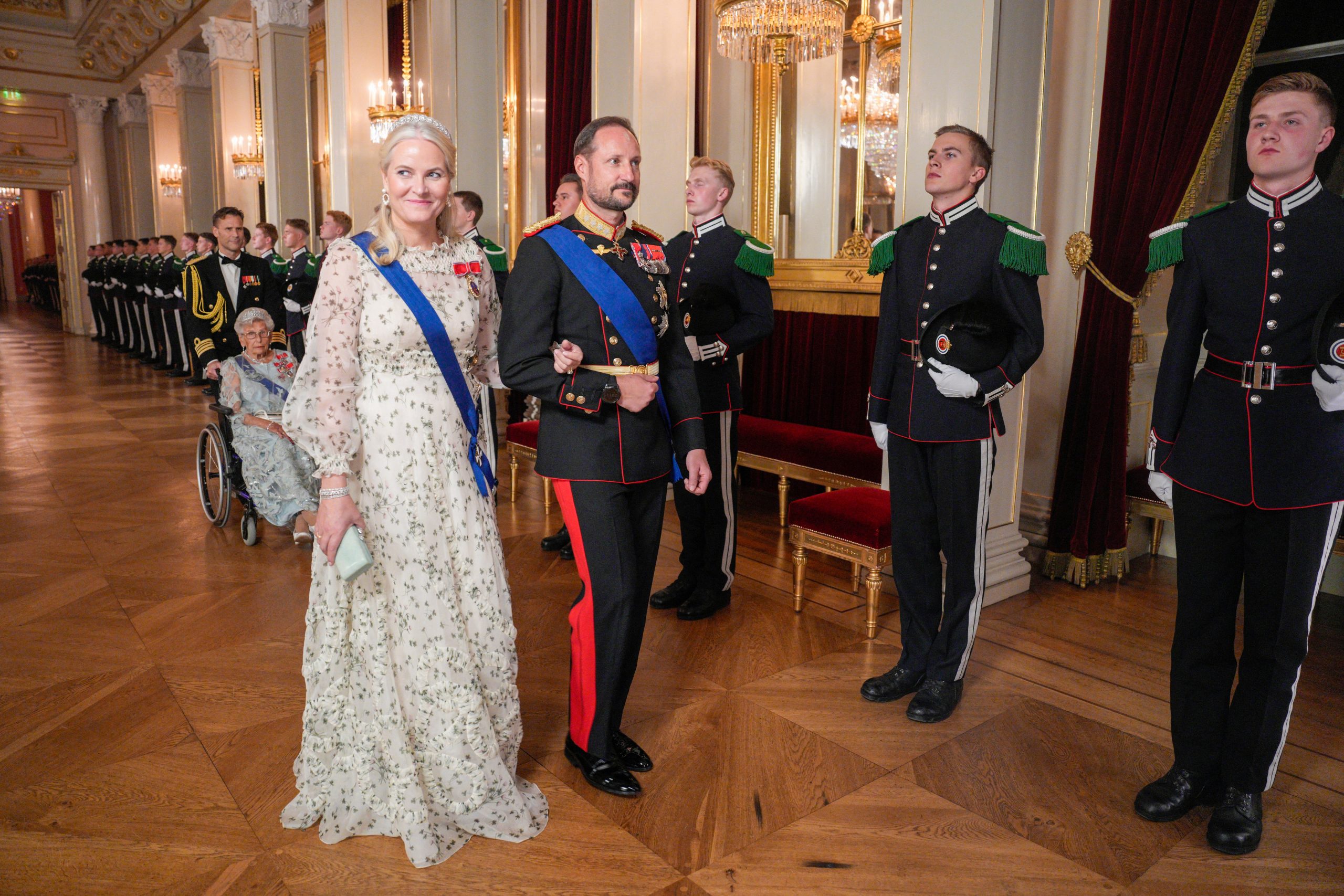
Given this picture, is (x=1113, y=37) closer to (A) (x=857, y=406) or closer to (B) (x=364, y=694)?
(A) (x=857, y=406)

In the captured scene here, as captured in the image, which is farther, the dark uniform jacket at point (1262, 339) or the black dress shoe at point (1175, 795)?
Result: the black dress shoe at point (1175, 795)

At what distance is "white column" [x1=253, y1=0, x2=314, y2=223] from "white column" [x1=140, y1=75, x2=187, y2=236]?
5.97 metres

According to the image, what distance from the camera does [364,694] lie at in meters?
2.20

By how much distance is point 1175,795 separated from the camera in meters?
2.33

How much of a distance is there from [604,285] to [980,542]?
1.38 m

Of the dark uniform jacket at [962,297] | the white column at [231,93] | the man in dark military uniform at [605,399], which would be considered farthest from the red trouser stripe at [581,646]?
the white column at [231,93]

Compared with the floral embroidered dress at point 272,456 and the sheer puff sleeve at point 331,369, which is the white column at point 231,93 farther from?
the sheer puff sleeve at point 331,369

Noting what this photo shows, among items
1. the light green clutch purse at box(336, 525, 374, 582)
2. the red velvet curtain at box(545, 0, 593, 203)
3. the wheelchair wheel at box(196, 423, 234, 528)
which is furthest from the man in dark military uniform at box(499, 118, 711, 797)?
the red velvet curtain at box(545, 0, 593, 203)

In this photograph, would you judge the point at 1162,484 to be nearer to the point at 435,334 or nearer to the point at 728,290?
the point at 435,334

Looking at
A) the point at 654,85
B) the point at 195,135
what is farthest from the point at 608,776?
the point at 195,135

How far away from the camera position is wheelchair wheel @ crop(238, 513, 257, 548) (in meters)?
4.62

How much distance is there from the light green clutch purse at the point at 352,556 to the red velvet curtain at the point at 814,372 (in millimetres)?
3337

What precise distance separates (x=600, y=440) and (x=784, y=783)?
1006mm

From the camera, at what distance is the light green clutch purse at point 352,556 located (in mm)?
1968
